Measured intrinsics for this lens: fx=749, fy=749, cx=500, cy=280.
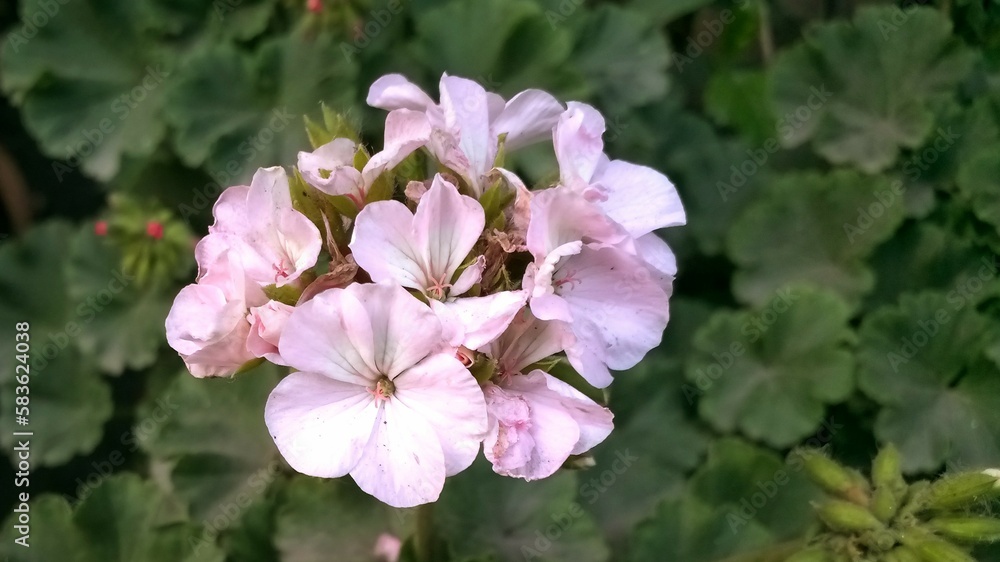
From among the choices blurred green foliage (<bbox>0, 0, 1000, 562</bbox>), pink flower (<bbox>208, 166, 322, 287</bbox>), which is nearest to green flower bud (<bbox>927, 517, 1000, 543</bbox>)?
blurred green foliage (<bbox>0, 0, 1000, 562</bbox>)

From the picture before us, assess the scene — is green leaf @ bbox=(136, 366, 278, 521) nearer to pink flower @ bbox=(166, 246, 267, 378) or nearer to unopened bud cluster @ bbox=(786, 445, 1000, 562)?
pink flower @ bbox=(166, 246, 267, 378)

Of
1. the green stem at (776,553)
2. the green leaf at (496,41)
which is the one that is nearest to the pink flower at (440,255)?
the green stem at (776,553)

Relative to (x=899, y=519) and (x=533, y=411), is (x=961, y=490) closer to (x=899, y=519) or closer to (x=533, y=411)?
(x=899, y=519)

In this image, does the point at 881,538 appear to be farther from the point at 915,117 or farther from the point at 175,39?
the point at 175,39

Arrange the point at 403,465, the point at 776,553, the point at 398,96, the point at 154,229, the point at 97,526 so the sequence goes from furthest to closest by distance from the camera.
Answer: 1. the point at 154,229
2. the point at 97,526
3. the point at 776,553
4. the point at 398,96
5. the point at 403,465

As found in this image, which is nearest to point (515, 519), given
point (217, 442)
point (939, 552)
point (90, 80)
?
point (217, 442)

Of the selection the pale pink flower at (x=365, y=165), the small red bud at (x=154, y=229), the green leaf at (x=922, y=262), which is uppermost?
the pale pink flower at (x=365, y=165)

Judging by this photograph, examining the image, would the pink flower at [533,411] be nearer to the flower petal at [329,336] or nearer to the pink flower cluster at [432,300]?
the pink flower cluster at [432,300]
